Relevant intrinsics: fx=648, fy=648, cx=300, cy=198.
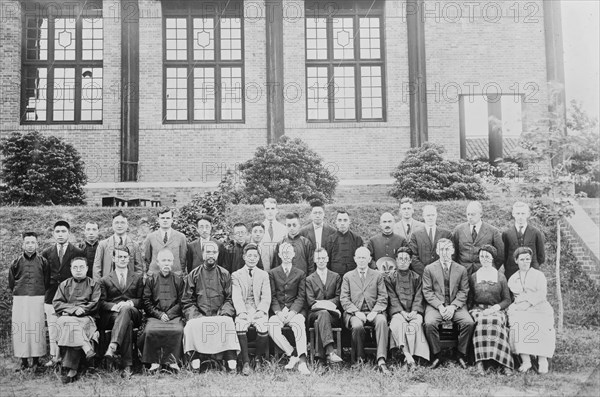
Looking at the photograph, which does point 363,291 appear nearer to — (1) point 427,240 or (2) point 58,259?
(1) point 427,240

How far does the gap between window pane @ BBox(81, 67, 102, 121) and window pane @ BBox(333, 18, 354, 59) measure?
625cm

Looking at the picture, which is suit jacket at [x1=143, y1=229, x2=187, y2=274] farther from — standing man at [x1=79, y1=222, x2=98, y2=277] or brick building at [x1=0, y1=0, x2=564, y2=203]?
brick building at [x1=0, y1=0, x2=564, y2=203]

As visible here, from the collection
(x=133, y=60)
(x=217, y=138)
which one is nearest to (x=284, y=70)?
(x=217, y=138)

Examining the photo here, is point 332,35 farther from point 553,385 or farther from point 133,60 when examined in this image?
point 553,385

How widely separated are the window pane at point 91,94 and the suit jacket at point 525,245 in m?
11.8

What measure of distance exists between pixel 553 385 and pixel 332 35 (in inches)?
483

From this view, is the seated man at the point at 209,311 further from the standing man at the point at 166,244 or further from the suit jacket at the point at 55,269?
the suit jacket at the point at 55,269

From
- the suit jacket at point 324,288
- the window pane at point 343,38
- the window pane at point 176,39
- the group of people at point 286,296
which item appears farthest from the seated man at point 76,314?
the window pane at point 343,38

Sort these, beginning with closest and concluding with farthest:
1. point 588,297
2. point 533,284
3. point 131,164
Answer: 1. point 533,284
2. point 588,297
3. point 131,164

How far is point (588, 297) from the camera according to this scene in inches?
421

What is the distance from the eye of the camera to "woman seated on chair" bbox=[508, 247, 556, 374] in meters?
7.51

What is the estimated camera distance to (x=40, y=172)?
13.9 meters

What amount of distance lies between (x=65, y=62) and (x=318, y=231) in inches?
430

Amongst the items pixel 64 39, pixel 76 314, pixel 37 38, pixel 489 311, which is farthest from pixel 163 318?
pixel 37 38
